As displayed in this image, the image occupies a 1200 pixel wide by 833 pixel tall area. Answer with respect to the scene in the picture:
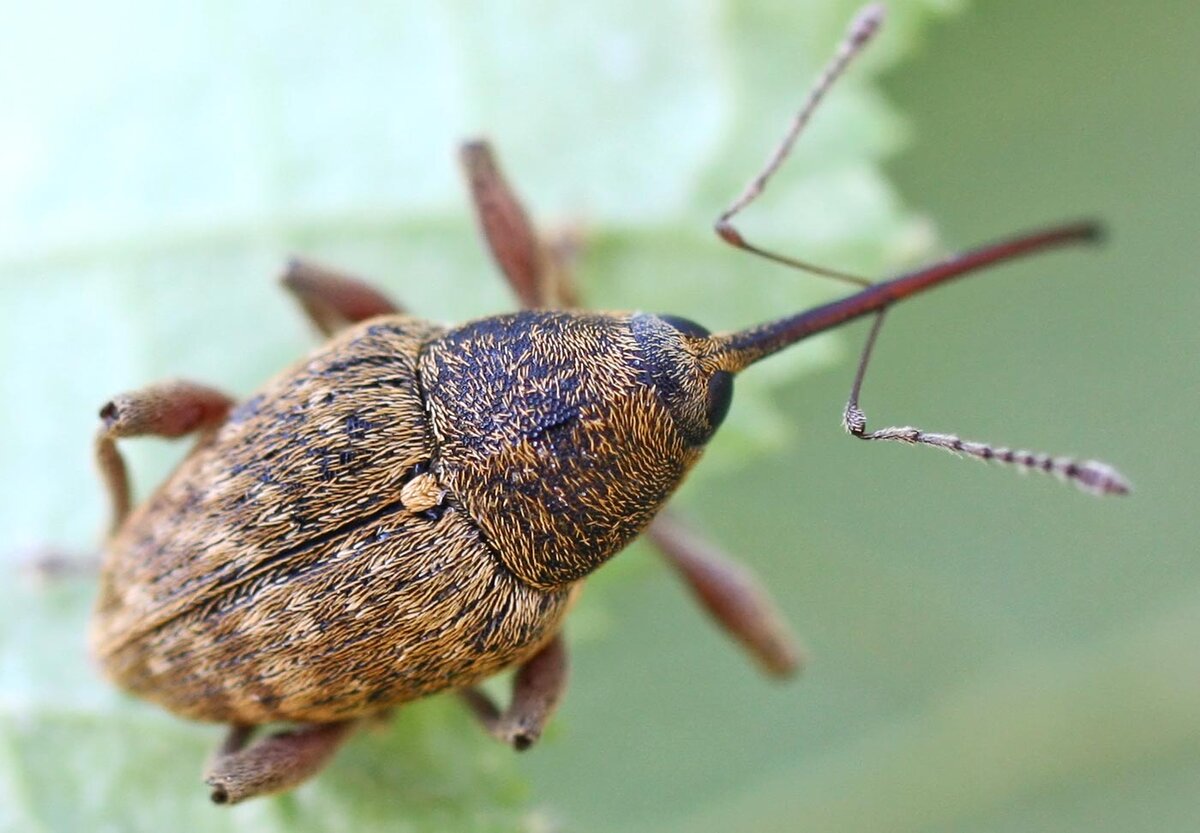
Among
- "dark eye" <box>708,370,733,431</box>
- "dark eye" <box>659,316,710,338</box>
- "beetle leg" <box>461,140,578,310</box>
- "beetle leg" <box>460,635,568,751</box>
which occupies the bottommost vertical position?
"beetle leg" <box>460,635,568,751</box>

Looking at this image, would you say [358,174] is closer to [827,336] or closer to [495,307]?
[495,307]

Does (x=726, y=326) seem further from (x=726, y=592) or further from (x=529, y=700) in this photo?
(x=529, y=700)

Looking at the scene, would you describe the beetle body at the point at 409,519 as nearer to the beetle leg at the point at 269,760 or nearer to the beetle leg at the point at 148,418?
the beetle leg at the point at 269,760

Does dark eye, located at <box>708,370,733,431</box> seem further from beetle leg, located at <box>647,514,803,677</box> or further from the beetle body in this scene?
beetle leg, located at <box>647,514,803,677</box>

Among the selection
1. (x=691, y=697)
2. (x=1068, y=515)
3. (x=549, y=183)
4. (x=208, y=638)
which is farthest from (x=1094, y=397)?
(x=208, y=638)

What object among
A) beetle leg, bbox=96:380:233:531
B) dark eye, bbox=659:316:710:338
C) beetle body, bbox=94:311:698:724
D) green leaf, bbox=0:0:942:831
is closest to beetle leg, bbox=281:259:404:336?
green leaf, bbox=0:0:942:831

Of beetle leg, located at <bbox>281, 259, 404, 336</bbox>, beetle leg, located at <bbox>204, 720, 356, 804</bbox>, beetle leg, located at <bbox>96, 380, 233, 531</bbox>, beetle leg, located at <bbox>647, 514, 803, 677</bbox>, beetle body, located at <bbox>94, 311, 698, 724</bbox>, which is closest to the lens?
beetle body, located at <bbox>94, 311, 698, 724</bbox>
